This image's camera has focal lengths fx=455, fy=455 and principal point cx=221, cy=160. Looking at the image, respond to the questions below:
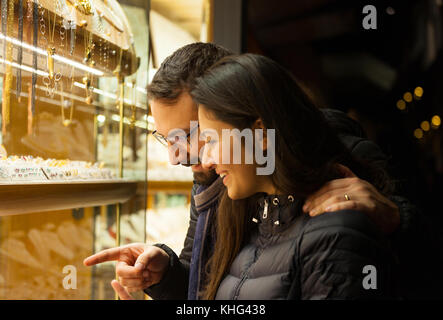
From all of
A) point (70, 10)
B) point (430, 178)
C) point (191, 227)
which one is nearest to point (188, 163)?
point (191, 227)

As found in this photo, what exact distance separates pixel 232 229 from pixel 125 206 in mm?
1047

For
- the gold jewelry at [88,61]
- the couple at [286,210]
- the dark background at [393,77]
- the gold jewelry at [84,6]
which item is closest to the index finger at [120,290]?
the couple at [286,210]

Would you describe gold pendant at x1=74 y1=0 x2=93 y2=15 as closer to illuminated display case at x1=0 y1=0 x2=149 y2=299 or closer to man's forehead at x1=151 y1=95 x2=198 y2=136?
illuminated display case at x1=0 y1=0 x2=149 y2=299

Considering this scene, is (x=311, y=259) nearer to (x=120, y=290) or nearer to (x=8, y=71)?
(x=120, y=290)

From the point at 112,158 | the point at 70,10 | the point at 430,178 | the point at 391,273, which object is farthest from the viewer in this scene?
the point at 112,158

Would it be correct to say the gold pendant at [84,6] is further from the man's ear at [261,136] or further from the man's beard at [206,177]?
the man's ear at [261,136]

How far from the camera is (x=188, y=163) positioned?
1136mm

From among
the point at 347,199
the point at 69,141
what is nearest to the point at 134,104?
the point at 69,141

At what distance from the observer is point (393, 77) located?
5.74ft

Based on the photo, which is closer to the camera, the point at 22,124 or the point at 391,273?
the point at 391,273

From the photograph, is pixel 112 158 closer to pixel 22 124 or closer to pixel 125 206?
pixel 125 206

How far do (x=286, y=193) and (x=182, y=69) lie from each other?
16.9 inches

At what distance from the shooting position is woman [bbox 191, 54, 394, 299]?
69 cm
